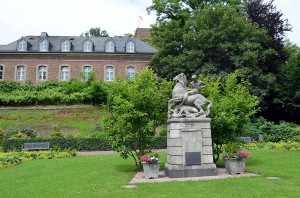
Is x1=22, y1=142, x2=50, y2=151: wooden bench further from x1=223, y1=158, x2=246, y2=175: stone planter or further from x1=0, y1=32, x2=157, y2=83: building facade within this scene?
x1=0, y1=32, x2=157, y2=83: building facade

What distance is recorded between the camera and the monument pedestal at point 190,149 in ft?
33.3

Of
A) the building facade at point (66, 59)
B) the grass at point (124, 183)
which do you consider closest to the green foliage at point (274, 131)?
the grass at point (124, 183)

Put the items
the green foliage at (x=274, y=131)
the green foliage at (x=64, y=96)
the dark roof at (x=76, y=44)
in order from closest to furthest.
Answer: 1. the green foliage at (x=274, y=131)
2. the green foliage at (x=64, y=96)
3. the dark roof at (x=76, y=44)

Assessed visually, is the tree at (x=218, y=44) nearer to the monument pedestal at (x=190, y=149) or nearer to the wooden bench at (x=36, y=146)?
the wooden bench at (x=36, y=146)

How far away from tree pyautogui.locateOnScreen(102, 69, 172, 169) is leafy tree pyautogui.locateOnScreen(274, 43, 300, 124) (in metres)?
21.0

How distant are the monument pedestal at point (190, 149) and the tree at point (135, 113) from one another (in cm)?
174

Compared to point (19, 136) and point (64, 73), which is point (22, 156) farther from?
point (64, 73)

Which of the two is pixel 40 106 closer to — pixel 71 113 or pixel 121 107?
pixel 71 113

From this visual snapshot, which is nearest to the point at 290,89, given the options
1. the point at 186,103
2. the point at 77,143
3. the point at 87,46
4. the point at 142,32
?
the point at 77,143

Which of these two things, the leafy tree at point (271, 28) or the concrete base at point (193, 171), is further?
the leafy tree at point (271, 28)

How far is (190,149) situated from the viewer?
1021cm

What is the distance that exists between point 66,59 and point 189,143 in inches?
1381

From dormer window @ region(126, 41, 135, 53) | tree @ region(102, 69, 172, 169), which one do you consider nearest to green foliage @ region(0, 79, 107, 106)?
dormer window @ region(126, 41, 135, 53)

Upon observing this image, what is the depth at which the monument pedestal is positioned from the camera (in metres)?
10.1
